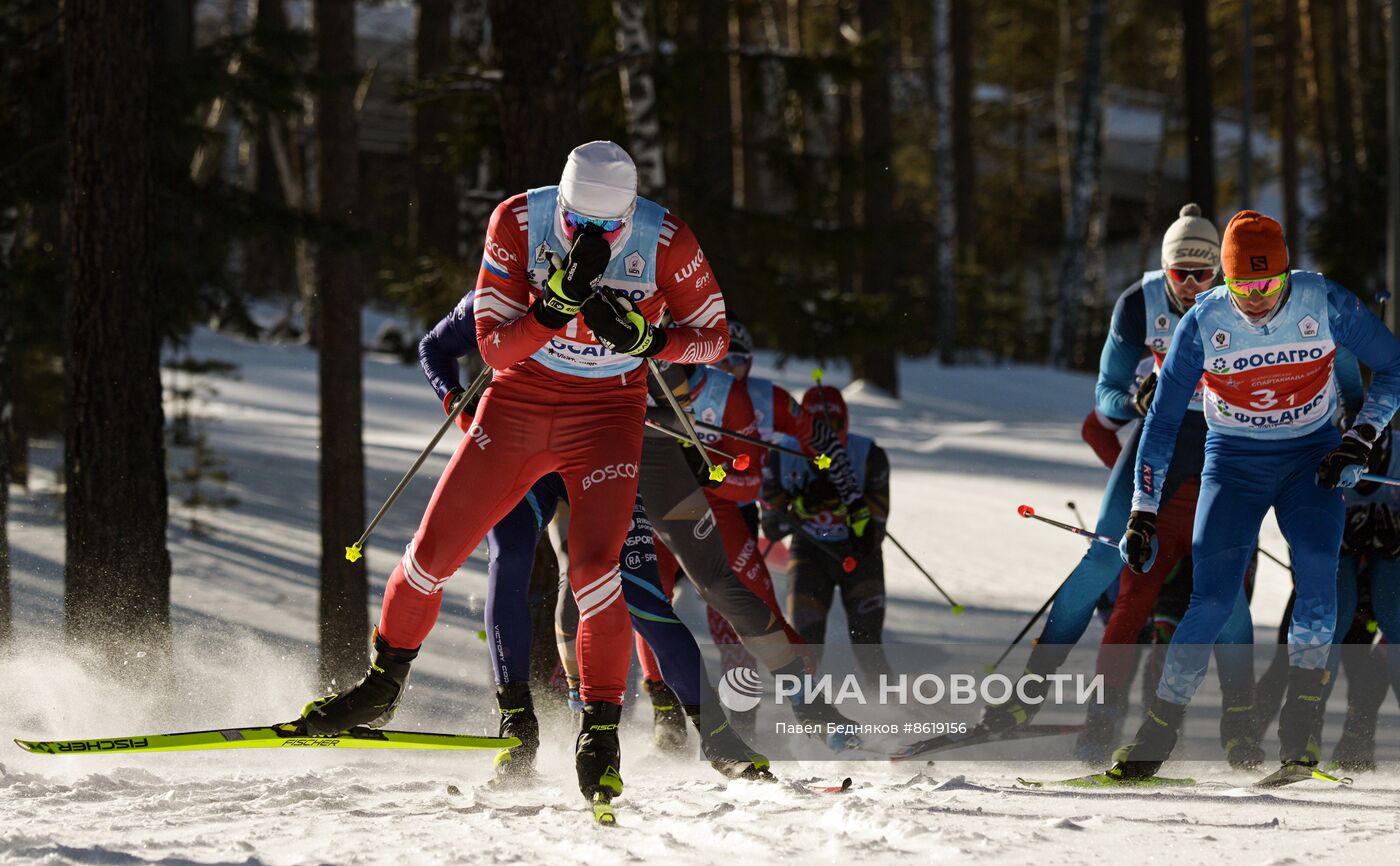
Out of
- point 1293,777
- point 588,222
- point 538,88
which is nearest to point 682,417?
point 588,222

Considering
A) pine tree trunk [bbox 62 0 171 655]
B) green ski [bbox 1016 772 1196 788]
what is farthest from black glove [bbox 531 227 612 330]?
pine tree trunk [bbox 62 0 171 655]

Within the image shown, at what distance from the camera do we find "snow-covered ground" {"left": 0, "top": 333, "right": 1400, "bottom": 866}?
167 inches

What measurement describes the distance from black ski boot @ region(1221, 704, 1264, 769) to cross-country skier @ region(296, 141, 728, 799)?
2.55m

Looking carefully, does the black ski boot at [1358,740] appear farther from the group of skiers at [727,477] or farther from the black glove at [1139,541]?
the black glove at [1139,541]

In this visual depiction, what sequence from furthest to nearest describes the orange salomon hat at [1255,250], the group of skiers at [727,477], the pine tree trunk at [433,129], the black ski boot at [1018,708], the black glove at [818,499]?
the pine tree trunk at [433,129] < the black glove at [818,499] < the black ski boot at [1018,708] < the orange salomon hat at [1255,250] < the group of skiers at [727,477]

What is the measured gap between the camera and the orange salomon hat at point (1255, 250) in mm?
5266

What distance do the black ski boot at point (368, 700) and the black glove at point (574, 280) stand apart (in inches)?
49.6

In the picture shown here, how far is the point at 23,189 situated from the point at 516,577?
211 inches

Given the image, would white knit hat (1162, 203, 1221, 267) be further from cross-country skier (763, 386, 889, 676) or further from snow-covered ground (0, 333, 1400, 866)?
snow-covered ground (0, 333, 1400, 866)

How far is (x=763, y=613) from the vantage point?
604cm

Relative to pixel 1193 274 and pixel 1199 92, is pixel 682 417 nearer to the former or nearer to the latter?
pixel 1193 274

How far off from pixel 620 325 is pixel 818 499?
2950mm

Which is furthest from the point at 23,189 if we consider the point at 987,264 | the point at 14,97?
the point at 987,264

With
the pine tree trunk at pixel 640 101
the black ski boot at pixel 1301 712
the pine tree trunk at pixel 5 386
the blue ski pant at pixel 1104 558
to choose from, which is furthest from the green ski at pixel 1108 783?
the pine tree trunk at pixel 640 101
